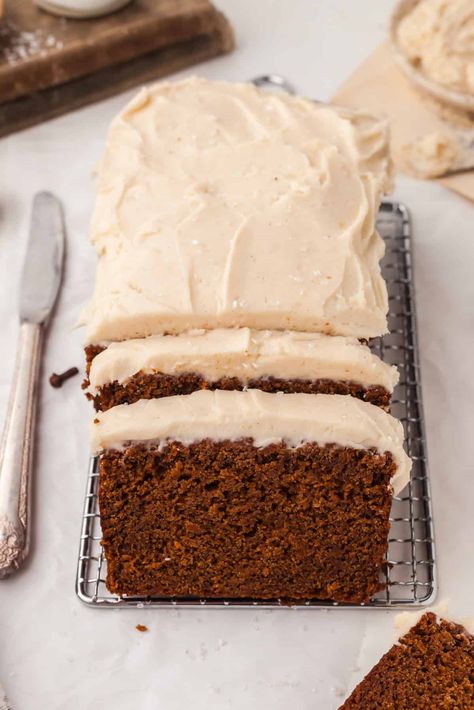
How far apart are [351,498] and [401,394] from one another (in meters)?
0.95

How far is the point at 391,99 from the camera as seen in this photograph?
5.27 m

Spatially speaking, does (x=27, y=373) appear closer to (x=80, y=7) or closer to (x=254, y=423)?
(x=254, y=423)

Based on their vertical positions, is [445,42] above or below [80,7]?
below

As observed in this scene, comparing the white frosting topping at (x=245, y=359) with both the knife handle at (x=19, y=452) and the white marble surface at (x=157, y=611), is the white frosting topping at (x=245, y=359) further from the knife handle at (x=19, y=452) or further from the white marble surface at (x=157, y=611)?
the white marble surface at (x=157, y=611)

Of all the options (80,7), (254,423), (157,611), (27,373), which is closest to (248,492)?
(254,423)

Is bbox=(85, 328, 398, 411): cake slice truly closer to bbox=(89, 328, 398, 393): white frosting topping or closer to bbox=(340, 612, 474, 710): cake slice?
bbox=(89, 328, 398, 393): white frosting topping

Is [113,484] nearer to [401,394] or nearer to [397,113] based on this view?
[401,394]

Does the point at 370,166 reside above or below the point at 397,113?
above

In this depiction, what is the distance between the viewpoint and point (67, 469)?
3791 mm

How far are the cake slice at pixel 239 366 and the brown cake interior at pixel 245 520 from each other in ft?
0.75

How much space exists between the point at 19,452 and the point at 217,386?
0.97 m

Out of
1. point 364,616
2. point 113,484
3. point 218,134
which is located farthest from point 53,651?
point 218,134

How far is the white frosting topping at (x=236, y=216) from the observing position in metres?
3.21

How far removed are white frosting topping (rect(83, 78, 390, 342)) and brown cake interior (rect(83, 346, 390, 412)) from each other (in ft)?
0.61
